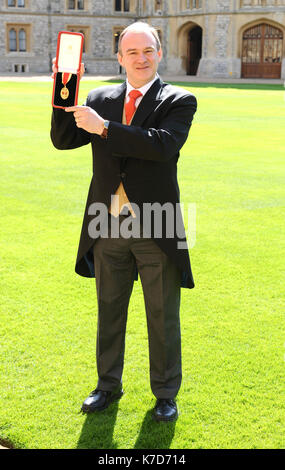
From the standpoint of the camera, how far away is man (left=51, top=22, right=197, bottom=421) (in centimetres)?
283

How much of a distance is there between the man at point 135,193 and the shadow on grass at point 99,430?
0.06 metres

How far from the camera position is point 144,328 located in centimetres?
441

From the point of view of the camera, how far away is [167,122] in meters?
2.90

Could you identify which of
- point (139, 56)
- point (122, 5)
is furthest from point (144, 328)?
point (122, 5)

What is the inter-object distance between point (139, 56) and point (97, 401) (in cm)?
188

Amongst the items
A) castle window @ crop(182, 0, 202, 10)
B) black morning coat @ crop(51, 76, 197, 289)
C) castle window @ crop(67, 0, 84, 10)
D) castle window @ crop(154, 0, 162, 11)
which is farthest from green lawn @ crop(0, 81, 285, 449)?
castle window @ crop(67, 0, 84, 10)

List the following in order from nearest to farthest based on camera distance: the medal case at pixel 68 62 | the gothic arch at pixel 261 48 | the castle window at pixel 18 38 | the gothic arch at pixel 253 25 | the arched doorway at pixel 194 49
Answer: the medal case at pixel 68 62 < the gothic arch at pixel 253 25 < the gothic arch at pixel 261 48 < the arched doorway at pixel 194 49 < the castle window at pixel 18 38

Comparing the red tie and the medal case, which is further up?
the medal case

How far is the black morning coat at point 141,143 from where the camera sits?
2803 millimetres

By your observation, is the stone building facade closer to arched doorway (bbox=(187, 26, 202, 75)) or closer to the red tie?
arched doorway (bbox=(187, 26, 202, 75))

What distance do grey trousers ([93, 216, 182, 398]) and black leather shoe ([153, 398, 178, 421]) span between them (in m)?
0.04

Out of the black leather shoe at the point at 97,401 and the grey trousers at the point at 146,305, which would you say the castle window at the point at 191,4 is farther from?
the black leather shoe at the point at 97,401

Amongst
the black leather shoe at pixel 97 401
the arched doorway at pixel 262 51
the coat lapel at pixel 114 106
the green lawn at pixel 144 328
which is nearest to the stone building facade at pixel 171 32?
the arched doorway at pixel 262 51

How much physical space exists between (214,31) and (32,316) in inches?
1475
